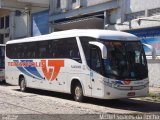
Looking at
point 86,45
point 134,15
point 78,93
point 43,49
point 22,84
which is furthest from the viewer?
point 134,15

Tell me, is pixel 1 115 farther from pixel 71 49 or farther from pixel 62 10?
pixel 62 10

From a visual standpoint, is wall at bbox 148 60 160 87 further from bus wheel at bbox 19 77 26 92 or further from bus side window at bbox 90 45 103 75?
bus side window at bbox 90 45 103 75

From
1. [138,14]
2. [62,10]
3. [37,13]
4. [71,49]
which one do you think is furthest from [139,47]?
[37,13]

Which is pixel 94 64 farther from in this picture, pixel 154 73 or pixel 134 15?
pixel 134 15

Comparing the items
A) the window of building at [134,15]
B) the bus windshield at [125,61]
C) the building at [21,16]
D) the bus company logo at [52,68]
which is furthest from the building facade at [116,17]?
the bus windshield at [125,61]

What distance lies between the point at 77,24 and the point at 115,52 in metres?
14.7

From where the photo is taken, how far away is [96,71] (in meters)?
15.7

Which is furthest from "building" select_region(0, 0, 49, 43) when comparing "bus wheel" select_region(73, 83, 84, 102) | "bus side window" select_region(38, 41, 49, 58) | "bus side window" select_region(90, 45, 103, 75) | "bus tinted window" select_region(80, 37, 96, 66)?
"bus side window" select_region(90, 45, 103, 75)

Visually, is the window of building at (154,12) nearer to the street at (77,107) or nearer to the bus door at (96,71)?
the street at (77,107)

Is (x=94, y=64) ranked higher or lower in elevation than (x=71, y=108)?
higher

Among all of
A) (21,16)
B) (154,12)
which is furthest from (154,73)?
(21,16)

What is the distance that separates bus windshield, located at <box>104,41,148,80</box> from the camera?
1539cm

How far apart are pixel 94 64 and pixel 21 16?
2474cm

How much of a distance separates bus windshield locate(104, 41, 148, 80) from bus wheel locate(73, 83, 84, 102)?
198 centimetres
